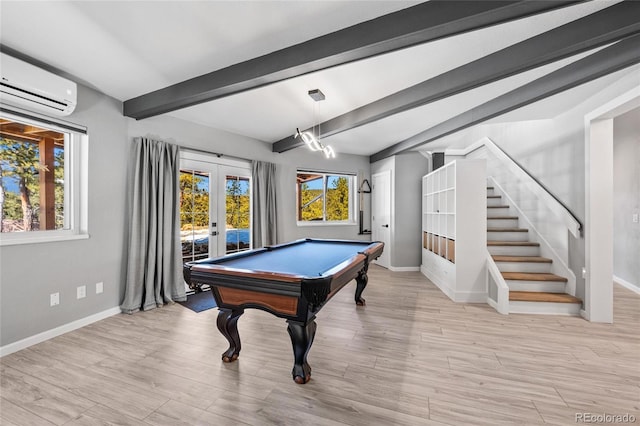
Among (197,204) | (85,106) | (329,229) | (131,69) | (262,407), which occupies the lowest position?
(262,407)

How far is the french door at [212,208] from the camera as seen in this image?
3990mm

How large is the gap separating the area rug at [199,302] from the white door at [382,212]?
350 centimetres

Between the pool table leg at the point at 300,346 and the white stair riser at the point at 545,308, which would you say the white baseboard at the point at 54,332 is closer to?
the pool table leg at the point at 300,346

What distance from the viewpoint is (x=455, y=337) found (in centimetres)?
257

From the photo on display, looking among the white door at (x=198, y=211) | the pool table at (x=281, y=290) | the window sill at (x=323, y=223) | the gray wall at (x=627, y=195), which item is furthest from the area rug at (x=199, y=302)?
the gray wall at (x=627, y=195)

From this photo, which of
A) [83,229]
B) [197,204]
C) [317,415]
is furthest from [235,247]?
[317,415]

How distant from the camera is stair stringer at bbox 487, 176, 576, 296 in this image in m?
3.30

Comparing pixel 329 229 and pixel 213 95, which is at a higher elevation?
pixel 213 95

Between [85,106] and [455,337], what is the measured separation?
14.3ft

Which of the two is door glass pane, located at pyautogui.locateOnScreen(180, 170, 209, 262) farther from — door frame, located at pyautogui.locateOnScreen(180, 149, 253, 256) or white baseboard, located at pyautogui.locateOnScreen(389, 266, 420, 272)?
white baseboard, located at pyautogui.locateOnScreen(389, 266, 420, 272)

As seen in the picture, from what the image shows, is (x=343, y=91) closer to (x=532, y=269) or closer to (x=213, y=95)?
(x=213, y=95)

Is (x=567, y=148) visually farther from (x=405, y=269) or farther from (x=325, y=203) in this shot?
(x=325, y=203)

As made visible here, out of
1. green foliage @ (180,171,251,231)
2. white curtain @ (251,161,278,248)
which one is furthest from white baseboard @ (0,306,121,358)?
white curtain @ (251,161,278,248)

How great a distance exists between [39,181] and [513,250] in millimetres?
5783
